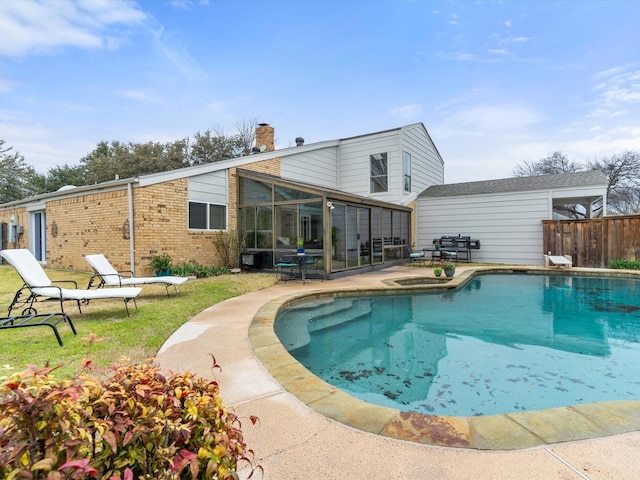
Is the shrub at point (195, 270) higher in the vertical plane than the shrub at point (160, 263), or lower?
lower

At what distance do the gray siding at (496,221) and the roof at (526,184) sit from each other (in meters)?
0.30

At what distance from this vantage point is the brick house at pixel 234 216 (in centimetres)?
891

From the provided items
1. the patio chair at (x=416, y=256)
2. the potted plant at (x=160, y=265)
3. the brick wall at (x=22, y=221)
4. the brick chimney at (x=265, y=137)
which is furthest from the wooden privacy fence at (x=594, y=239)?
the brick wall at (x=22, y=221)

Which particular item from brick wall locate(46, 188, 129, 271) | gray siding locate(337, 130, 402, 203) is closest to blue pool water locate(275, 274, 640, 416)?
brick wall locate(46, 188, 129, 271)

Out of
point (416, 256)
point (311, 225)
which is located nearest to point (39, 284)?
point (311, 225)

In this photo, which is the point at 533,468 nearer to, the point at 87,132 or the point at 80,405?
the point at 80,405

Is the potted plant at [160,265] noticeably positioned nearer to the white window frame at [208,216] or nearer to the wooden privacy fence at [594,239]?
the white window frame at [208,216]

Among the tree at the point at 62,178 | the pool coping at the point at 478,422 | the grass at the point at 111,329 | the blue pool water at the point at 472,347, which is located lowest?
the blue pool water at the point at 472,347

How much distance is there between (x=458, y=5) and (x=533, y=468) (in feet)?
38.7

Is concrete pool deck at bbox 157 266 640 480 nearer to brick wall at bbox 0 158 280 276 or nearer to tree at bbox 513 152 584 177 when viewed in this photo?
brick wall at bbox 0 158 280 276

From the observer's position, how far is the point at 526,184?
13.3 m

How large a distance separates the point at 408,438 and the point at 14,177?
113 feet

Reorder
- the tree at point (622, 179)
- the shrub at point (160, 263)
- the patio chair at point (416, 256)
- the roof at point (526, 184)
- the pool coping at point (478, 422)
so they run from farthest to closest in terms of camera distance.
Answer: the tree at point (622, 179) < the patio chair at point (416, 256) < the roof at point (526, 184) < the shrub at point (160, 263) < the pool coping at point (478, 422)

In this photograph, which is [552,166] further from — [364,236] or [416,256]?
[364,236]
